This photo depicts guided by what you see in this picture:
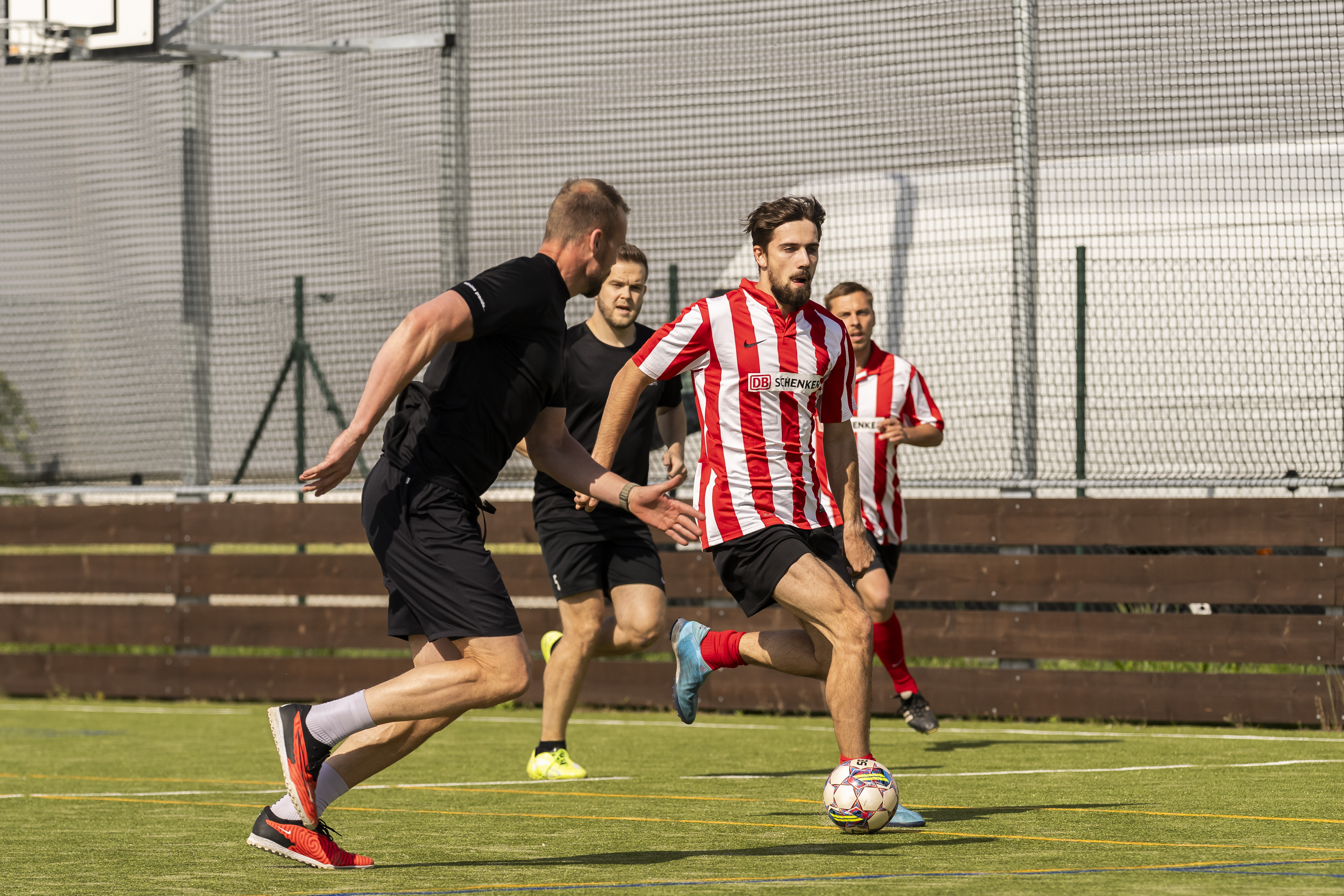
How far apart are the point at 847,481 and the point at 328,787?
2.49 meters

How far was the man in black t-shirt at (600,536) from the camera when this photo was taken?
28.0 feet

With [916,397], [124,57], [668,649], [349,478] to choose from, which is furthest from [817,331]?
[124,57]

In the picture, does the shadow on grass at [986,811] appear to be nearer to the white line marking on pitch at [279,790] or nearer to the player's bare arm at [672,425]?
the white line marking on pitch at [279,790]

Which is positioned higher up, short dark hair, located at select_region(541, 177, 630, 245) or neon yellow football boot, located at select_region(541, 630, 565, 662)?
short dark hair, located at select_region(541, 177, 630, 245)

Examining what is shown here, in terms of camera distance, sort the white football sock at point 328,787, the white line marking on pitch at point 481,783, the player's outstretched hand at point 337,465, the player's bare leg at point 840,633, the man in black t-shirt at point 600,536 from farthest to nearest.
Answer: the man in black t-shirt at point 600,536 → the white line marking on pitch at point 481,783 → the player's bare leg at point 840,633 → the white football sock at point 328,787 → the player's outstretched hand at point 337,465

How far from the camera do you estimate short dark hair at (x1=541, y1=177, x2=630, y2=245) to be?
226 inches

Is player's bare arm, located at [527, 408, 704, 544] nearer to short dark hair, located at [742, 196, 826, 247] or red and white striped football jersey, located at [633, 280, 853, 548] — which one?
red and white striped football jersey, located at [633, 280, 853, 548]

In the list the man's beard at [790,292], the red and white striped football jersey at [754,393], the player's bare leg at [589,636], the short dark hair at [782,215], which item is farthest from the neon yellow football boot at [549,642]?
the short dark hair at [782,215]

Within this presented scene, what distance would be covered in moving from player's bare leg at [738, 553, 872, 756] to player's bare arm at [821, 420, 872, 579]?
60cm

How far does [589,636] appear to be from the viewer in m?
8.62

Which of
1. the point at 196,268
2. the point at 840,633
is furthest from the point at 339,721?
the point at 196,268

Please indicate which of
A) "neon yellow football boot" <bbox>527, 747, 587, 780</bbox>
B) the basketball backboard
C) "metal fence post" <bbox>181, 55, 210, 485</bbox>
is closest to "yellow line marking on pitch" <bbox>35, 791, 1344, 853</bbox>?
"neon yellow football boot" <bbox>527, 747, 587, 780</bbox>

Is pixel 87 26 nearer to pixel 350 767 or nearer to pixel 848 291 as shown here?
pixel 848 291

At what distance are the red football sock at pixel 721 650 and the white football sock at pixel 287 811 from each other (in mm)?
1984
